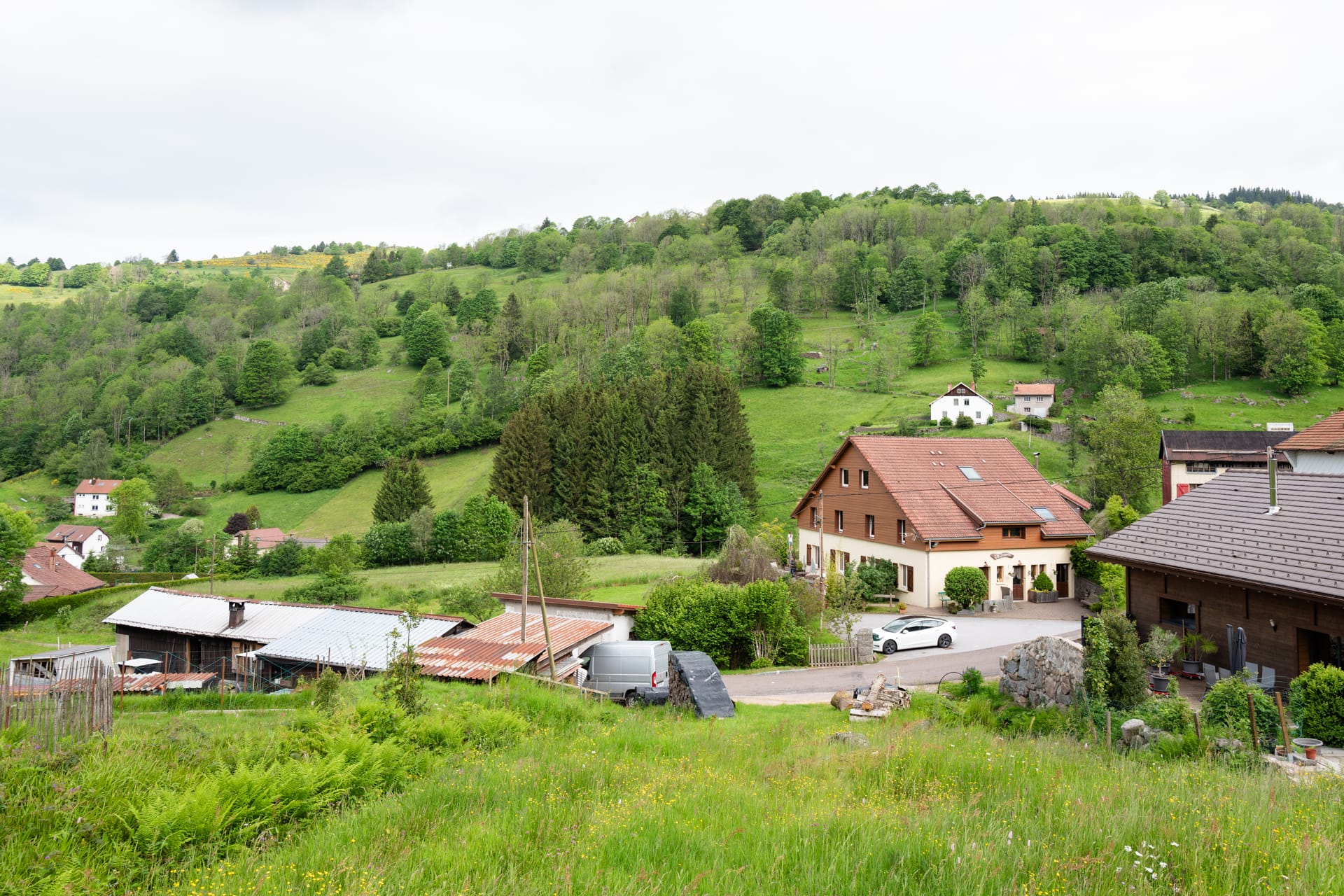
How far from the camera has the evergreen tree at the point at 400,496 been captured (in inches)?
2589

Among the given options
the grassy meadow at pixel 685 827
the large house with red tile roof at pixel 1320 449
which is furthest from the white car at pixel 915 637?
the grassy meadow at pixel 685 827

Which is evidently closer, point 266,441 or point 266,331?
point 266,441

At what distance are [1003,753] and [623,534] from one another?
53006 millimetres

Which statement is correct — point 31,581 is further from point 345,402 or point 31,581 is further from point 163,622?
point 345,402

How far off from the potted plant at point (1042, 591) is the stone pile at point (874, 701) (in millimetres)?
19886

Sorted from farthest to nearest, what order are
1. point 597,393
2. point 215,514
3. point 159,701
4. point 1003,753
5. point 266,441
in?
point 266,441 < point 215,514 < point 597,393 < point 159,701 < point 1003,753

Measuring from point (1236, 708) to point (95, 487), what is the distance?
11309cm

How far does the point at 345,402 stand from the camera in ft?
356

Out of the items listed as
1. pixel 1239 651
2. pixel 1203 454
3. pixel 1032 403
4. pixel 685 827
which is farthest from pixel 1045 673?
pixel 1032 403

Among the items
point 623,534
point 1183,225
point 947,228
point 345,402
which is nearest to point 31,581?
point 623,534

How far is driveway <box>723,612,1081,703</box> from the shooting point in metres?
21.4

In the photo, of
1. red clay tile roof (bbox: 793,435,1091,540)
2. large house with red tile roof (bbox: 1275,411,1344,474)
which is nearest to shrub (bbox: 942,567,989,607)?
red clay tile roof (bbox: 793,435,1091,540)

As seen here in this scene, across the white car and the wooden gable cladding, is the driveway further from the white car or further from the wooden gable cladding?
the wooden gable cladding

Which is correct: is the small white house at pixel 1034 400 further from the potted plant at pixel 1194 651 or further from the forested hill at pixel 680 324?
the potted plant at pixel 1194 651
